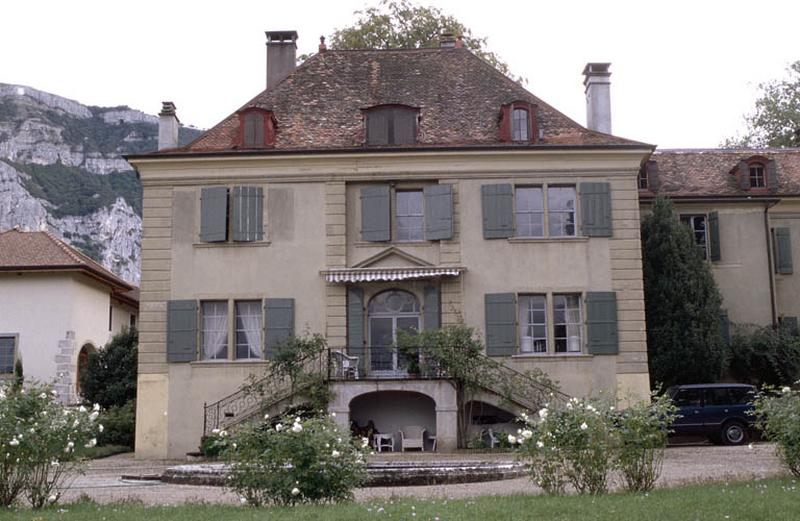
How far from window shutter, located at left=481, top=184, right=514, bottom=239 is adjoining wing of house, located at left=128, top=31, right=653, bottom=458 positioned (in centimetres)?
4

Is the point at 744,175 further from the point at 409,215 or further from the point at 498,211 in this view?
the point at 409,215

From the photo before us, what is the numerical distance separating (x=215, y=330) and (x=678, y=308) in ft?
42.0

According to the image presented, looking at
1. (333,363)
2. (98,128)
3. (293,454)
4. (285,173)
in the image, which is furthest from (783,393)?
(98,128)

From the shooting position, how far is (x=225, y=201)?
26688 mm

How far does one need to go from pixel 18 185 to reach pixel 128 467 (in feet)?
227

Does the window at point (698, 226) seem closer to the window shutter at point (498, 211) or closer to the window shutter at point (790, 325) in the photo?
the window shutter at point (790, 325)

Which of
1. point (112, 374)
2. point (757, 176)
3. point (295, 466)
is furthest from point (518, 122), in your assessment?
point (295, 466)

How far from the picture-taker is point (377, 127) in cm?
2725

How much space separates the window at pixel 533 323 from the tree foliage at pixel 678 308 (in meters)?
4.10

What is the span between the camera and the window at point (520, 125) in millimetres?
27156

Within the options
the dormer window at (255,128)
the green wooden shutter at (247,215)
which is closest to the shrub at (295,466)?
the green wooden shutter at (247,215)

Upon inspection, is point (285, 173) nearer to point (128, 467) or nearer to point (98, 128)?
point (128, 467)

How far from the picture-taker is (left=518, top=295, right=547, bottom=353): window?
26.3 m

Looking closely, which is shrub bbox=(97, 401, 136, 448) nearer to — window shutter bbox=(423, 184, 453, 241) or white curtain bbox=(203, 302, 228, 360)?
white curtain bbox=(203, 302, 228, 360)
